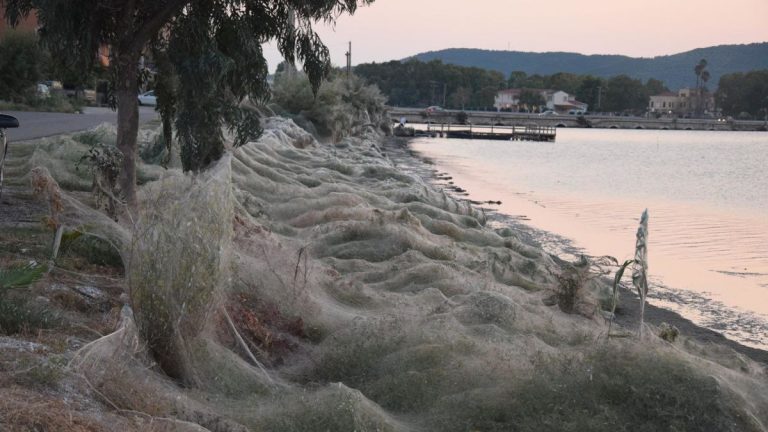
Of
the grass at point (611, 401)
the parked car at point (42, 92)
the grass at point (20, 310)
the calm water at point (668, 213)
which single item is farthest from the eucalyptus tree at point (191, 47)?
the parked car at point (42, 92)

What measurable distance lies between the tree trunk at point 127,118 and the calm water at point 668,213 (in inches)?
355

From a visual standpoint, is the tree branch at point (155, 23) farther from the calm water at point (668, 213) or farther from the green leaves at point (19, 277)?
the calm water at point (668, 213)

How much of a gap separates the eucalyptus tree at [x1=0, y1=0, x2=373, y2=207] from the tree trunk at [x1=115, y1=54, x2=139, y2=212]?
0.01 metres

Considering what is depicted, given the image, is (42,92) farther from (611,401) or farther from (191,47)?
(611,401)

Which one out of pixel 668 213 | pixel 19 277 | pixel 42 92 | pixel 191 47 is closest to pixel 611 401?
pixel 19 277

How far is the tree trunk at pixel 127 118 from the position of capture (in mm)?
10859

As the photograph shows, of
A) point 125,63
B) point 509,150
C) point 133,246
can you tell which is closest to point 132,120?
point 125,63

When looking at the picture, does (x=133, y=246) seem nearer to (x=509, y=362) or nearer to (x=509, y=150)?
(x=509, y=362)

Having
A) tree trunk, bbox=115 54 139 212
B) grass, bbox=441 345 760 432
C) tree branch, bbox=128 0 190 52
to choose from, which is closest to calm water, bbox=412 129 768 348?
grass, bbox=441 345 760 432

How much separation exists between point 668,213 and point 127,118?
26709 millimetres

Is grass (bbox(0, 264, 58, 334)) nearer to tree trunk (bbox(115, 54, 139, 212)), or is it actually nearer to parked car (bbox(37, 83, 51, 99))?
tree trunk (bbox(115, 54, 139, 212))

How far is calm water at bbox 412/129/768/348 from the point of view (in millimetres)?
17734

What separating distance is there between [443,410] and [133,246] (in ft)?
7.82

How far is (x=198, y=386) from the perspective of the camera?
264 inches
